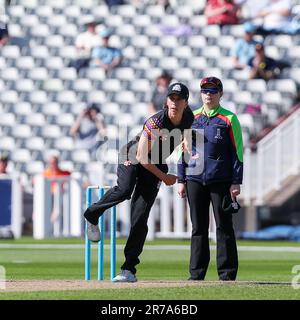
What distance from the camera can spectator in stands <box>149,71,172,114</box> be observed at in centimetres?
2417

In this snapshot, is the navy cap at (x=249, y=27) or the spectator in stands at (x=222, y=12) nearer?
the navy cap at (x=249, y=27)

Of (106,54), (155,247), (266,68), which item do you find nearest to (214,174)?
(155,247)

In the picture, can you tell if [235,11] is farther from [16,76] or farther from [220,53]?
[16,76]

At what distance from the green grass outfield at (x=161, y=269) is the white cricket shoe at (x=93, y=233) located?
89 cm

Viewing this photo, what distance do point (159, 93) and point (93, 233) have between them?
45.1 ft

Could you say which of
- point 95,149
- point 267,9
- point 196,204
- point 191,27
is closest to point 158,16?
point 191,27

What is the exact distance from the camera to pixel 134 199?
36.3 ft

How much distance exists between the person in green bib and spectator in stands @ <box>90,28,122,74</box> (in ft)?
51.8

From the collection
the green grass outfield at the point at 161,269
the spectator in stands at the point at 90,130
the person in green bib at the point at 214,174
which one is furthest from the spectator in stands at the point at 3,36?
the person in green bib at the point at 214,174

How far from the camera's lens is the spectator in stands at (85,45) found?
89.2 ft

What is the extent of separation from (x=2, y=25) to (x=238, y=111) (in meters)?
6.10

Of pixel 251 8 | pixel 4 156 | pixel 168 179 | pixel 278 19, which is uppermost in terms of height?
pixel 251 8

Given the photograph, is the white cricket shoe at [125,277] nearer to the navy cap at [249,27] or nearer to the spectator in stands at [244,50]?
the spectator in stands at [244,50]

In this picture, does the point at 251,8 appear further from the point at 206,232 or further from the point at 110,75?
the point at 206,232
